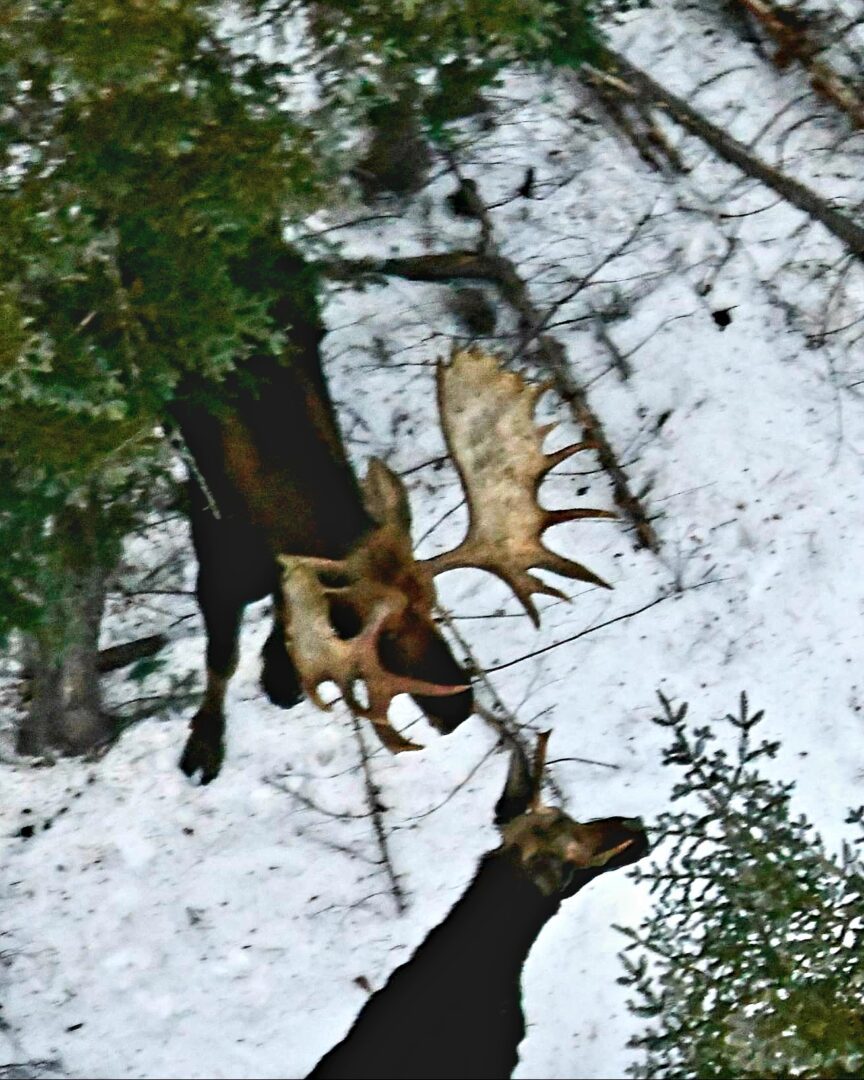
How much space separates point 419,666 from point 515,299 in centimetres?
109

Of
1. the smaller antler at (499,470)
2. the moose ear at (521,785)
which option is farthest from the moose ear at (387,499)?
the moose ear at (521,785)

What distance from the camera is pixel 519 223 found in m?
3.53

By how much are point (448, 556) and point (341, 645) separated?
0.32m

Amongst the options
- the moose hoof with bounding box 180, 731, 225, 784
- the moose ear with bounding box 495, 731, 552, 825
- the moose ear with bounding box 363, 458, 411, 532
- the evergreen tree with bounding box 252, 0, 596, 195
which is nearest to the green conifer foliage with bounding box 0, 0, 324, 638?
the evergreen tree with bounding box 252, 0, 596, 195

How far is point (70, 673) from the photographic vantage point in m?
3.14

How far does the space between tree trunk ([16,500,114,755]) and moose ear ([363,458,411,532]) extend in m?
0.64

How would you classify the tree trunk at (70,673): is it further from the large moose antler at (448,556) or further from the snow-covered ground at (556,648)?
the large moose antler at (448,556)

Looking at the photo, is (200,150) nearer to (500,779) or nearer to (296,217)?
(296,217)

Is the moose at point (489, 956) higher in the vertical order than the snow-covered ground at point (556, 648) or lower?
lower

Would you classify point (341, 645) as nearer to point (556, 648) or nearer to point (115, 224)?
point (556, 648)

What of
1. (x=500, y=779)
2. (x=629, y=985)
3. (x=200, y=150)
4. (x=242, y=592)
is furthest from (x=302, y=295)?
(x=629, y=985)

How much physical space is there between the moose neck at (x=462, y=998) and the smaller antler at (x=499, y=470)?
0.64 metres

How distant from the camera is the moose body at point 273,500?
9.56ft

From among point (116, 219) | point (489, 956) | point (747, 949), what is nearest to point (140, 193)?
point (116, 219)
